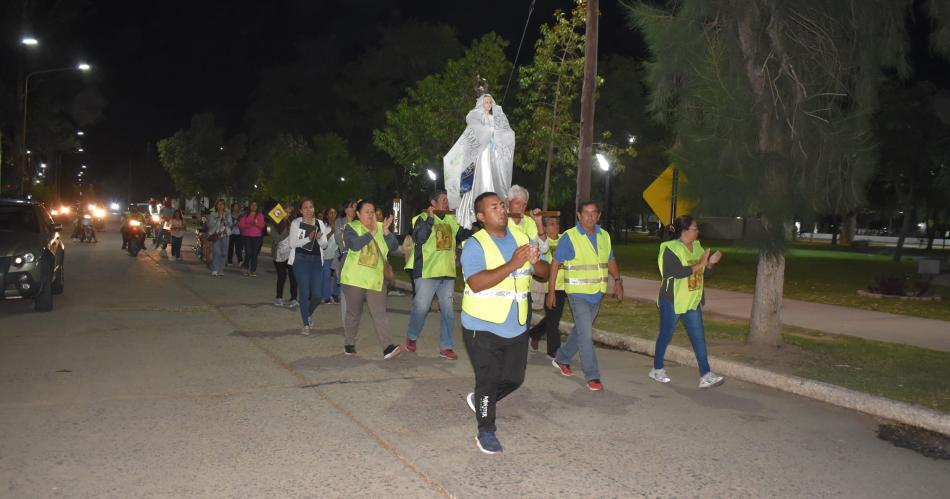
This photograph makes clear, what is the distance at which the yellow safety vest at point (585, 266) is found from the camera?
7.64m

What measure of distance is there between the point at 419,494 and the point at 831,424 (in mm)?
3805

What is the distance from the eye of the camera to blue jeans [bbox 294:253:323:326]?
10.8 m

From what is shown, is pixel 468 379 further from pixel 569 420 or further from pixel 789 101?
pixel 789 101

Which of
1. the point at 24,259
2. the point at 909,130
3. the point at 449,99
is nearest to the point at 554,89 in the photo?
the point at 449,99

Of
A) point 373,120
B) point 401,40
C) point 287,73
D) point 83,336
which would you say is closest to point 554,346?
point 83,336

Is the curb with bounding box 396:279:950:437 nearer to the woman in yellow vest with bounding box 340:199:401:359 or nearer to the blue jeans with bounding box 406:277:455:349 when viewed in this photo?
the blue jeans with bounding box 406:277:455:349

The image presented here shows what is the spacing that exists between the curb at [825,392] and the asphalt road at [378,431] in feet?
0.66

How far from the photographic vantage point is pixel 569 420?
21.5 feet

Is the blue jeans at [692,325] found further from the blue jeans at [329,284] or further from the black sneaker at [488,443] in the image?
the blue jeans at [329,284]

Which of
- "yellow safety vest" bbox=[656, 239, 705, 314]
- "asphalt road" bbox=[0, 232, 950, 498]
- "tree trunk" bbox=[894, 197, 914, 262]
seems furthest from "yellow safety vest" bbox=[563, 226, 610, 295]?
"tree trunk" bbox=[894, 197, 914, 262]

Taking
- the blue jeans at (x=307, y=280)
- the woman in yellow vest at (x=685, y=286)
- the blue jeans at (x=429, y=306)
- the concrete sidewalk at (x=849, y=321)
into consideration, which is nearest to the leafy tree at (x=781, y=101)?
Answer: the woman in yellow vest at (x=685, y=286)

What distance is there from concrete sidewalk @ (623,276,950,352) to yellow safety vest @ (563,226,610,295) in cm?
537

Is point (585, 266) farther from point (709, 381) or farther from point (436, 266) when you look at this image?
point (436, 266)

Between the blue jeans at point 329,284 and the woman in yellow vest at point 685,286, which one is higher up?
the woman in yellow vest at point 685,286
